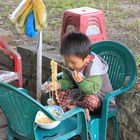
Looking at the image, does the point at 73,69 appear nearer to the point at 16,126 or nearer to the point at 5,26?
the point at 16,126

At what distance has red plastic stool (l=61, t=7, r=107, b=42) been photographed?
13.4 feet

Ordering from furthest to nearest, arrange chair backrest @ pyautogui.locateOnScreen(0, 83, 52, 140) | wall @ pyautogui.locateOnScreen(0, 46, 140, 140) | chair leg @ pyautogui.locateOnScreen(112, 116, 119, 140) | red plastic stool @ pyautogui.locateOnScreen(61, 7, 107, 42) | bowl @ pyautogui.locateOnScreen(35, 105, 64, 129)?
red plastic stool @ pyautogui.locateOnScreen(61, 7, 107, 42)
chair leg @ pyautogui.locateOnScreen(112, 116, 119, 140)
wall @ pyautogui.locateOnScreen(0, 46, 140, 140)
bowl @ pyautogui.locateOnScreen(35, 105, 64, 129)
chair backrest @ pyautogui.locateOnScreen(0, 83, 52, 140)

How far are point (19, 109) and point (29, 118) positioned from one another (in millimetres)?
93

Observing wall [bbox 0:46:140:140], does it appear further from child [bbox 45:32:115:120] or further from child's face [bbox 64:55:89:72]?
child's face [bbox 64:55:89:72]

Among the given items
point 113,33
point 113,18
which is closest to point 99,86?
point 113,33

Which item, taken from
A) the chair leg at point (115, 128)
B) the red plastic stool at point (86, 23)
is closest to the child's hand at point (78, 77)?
the chair leg at point (115, 128)

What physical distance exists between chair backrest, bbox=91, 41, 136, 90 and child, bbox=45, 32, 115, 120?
196 millimetres

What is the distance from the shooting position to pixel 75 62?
11.0 feet

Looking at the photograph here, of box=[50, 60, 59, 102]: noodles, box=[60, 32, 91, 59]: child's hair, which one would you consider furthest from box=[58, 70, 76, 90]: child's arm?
box=[60, 32, 91, 59]: child's hair

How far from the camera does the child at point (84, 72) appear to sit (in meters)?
3.35

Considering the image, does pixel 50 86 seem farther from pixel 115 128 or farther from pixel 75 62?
pixel 115 128

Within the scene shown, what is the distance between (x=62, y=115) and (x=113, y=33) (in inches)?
86.1

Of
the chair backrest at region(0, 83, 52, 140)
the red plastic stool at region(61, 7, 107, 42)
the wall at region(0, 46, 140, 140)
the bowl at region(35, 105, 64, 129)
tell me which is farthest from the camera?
the red plastic stool at region(61, 7, 107, 42)

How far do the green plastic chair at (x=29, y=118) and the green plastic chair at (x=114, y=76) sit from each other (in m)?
0.15
